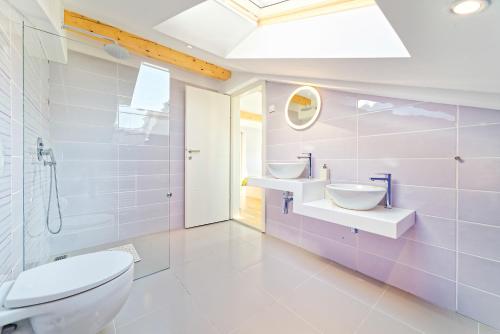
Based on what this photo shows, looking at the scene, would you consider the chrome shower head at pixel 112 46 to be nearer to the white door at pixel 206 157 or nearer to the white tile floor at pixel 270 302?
the white door at pixel 206 157

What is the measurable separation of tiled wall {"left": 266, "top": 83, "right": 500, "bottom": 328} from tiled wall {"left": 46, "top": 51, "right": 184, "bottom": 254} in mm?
2142

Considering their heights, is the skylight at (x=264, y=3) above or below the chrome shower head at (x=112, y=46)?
above

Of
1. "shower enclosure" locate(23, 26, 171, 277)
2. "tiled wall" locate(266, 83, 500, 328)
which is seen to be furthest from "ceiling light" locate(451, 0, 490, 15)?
"shower enclosure" locate(23, 26, 171, 277)

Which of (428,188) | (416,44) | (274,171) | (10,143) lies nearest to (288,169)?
(274,171)

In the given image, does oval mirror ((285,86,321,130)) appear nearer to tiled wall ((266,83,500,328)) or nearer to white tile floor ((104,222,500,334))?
tiled wall ((266,83,500,328))

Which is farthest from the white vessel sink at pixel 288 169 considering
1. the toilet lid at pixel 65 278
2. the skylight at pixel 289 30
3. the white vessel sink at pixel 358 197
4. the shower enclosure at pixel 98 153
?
the toilet lid at pixel 65 278

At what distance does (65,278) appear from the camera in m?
0.98

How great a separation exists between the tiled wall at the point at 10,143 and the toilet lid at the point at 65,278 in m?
0.13

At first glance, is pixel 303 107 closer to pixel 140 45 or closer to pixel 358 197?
pixel 358 197

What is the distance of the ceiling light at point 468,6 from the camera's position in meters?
0.64

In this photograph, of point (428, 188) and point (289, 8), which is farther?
point (289, 8)

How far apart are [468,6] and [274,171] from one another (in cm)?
174

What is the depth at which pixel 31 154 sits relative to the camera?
138 cm

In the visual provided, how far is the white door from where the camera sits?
285 cm
